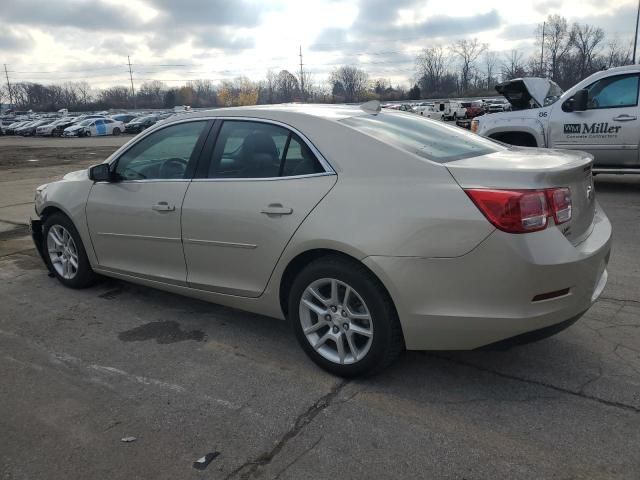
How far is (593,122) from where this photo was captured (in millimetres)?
8969

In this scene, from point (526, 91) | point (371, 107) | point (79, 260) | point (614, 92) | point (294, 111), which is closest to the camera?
point (294, 111)

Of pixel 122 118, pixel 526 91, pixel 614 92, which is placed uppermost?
pixel 122 118

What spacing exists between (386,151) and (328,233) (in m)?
0.56

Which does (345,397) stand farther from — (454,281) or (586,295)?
(586,295)

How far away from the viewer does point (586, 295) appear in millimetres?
2990

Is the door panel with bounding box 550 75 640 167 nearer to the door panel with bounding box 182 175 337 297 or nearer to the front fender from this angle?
the door panel with bounding box 182 175 337 297

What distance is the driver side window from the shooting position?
409cm

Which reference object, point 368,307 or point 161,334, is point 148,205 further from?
point 368,307

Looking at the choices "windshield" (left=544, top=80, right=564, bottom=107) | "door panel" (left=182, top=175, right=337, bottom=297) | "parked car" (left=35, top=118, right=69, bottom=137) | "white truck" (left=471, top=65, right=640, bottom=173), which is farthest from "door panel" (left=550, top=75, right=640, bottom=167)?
"parked car" (left=35, top=118, right=69, bottom=137)

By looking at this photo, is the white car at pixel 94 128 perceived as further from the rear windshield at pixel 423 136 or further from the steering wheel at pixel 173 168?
the rear windshield at pixel 423 136

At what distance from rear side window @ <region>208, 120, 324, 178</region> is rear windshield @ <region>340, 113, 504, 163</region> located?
0.36 metres

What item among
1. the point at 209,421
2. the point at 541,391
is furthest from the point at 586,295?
the point at 209,421

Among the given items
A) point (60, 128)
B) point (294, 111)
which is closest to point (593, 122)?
point (294, 111)

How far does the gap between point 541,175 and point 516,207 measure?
0.25 meters
